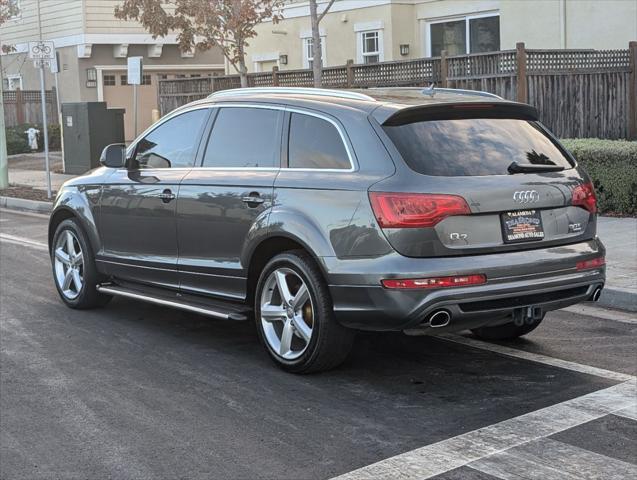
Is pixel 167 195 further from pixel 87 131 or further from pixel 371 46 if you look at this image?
pixel 371 46

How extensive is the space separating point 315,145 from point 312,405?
1673 millimetres

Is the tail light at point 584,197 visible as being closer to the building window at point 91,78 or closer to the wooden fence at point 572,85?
the wooden fence at point 572,85

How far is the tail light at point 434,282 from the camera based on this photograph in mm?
5422

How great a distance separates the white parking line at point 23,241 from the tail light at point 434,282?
288 inches

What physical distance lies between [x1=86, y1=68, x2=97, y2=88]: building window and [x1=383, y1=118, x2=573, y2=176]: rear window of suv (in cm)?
2594

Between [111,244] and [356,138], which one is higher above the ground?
[356,138]

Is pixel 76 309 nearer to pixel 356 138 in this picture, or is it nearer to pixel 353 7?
pixel 356 138

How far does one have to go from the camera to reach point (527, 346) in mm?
6836

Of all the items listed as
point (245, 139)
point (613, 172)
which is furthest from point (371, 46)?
point (245, 139)

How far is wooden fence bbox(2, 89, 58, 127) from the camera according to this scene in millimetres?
32031

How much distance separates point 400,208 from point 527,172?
36.8 inches

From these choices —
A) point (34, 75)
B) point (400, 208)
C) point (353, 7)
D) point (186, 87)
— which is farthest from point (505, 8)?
point (34, 75)

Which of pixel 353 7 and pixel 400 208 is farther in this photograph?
pixel 353 7

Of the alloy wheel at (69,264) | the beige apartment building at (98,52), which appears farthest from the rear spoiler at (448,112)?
the beige apartment building at (98,52)
